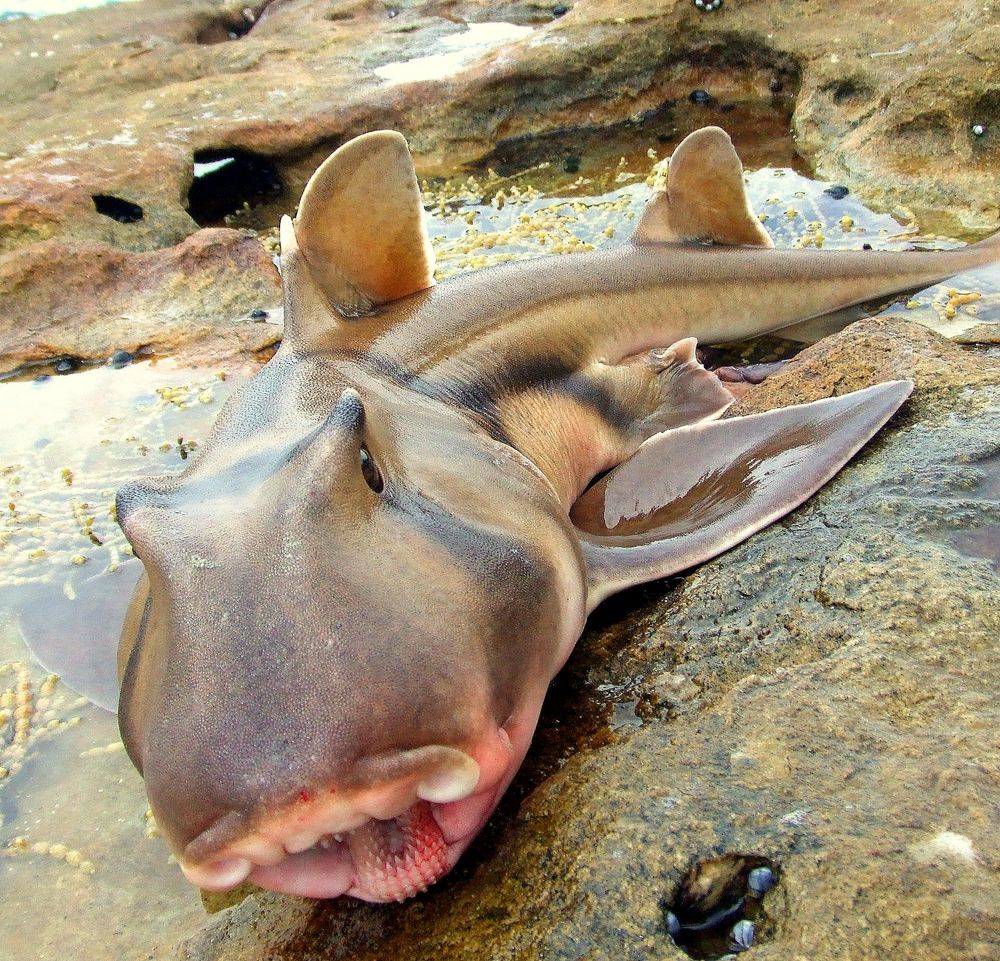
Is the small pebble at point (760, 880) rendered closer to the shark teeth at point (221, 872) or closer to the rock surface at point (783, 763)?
the rock surface at point (783, 763)

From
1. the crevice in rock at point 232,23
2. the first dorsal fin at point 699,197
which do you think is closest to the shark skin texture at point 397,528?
the first dorsal fin at point 699,197

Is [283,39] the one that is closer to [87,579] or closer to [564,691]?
[87,579]

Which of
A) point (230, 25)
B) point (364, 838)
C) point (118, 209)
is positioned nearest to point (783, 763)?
point (364, 838)

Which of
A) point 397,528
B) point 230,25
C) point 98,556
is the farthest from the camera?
point 230,25

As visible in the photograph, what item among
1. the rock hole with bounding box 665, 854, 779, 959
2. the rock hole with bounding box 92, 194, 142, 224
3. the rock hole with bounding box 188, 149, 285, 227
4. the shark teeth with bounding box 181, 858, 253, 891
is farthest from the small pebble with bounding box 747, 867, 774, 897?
the rock hole with bounding box 188, 149, 285, 227

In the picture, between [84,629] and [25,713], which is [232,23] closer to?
[84,629]

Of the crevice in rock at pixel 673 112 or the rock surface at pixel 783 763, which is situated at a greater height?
the rock surface at pixel 783 763

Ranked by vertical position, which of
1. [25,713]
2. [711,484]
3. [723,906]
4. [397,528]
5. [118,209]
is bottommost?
[25,713]
